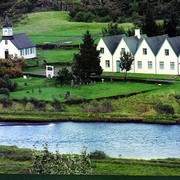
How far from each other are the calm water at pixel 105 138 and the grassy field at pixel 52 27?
1037 millimetres

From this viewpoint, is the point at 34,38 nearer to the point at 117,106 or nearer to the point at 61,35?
the point at 61,35

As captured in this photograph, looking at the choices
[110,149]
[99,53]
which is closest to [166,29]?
[99,53]

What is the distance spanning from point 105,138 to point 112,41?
134cm

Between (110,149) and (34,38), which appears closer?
(110,149)

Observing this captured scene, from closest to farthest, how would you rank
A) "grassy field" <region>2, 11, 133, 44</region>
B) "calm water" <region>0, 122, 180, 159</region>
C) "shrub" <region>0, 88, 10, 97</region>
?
"calm water" <region>0, 122, 180, 159</region> → "shrub" <region>0, 88, 10, 97</region> → "grassy field" <region>2, 11, 133, 44</region>

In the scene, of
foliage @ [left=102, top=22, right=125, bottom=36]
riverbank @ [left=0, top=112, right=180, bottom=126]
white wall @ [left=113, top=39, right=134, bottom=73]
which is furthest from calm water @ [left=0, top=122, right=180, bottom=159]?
foliage @ [left=102, top=22, right=125, bottom=36]

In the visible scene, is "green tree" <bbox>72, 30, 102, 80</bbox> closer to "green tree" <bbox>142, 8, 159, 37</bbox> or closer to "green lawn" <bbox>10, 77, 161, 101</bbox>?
"green lawn" <bbox>10, 77, 161, 101</bbox>

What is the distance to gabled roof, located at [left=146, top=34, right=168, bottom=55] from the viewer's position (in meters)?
14.6

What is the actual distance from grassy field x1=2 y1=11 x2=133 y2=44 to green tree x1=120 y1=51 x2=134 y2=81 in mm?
279

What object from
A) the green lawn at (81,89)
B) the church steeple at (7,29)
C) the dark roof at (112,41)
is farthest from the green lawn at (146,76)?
the church steeple at (7,29)

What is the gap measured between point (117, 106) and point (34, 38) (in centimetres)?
124

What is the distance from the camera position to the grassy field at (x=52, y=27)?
47.0 feet

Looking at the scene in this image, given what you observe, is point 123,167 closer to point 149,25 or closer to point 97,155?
point 97,155

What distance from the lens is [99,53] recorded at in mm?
14469
